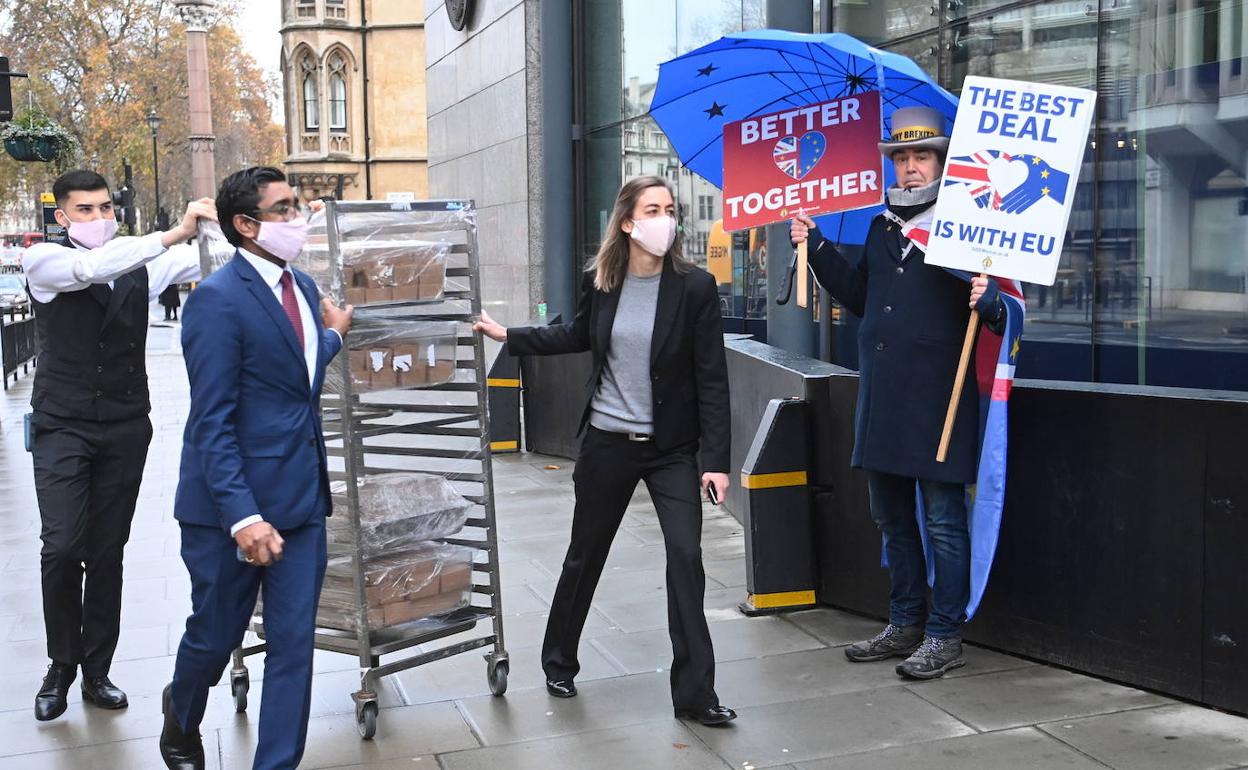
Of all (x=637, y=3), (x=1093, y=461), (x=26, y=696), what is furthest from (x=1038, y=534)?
(x=637, y=3)

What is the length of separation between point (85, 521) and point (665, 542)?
7.37 feet

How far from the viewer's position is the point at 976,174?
16.2 feet

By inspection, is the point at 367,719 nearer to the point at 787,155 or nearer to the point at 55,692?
the point at 55,692

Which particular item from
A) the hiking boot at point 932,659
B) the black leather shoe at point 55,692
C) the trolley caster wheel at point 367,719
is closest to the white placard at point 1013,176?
the hiking boot at point 932,659

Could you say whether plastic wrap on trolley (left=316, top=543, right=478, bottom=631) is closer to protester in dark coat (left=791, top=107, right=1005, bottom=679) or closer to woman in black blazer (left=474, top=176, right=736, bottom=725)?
woman in black blazer (left=474, top=176, right=736, bottom=725)

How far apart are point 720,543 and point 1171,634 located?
355 cm

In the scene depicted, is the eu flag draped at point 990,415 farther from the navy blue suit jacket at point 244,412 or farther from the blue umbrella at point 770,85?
the navy blue suit jacket at point 244,412

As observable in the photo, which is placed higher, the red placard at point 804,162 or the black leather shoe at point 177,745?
the red placard at point 804,162

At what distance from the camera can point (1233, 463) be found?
4645 millimetres

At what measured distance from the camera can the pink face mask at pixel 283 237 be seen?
13.6 ft

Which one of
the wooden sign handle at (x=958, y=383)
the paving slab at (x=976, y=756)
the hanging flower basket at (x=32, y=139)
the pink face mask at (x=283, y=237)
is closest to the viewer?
the pink face mask at (x=283, y=237)

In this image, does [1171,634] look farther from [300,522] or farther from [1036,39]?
[1036,39]

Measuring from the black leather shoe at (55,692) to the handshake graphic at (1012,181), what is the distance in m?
3.89

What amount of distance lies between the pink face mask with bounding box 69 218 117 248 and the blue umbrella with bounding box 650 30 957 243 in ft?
7.77
